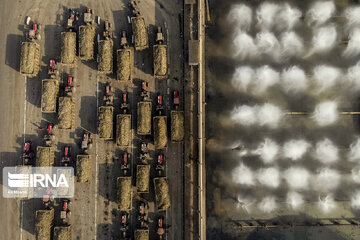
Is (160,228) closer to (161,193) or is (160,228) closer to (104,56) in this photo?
(161,193)

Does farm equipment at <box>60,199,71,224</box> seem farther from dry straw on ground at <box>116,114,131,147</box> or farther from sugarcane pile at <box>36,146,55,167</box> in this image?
dry straw on ground at <box>116,114,131,147</box>

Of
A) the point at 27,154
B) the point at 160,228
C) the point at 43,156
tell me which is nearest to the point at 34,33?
the point at 27,154

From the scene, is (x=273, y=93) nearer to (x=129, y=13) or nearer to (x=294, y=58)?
(x=294, y=58)

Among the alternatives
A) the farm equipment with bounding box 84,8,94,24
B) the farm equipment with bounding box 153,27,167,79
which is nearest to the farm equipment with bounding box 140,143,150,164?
the farm equipment with bounding box 153,27,167,79

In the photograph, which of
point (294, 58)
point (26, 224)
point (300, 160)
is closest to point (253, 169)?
point (300, 160)

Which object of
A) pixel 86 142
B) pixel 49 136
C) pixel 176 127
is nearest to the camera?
pixel 176 127

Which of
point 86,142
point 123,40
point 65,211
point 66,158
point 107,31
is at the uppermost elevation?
point 107,31
